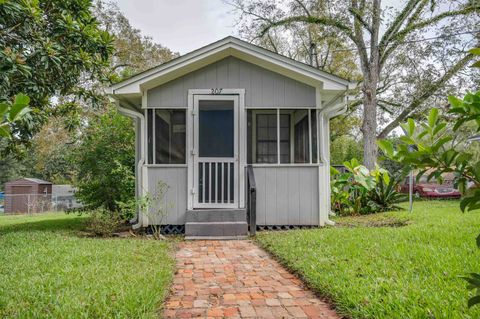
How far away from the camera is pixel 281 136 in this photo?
7.40 metres

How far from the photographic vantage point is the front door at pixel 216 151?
280 inches

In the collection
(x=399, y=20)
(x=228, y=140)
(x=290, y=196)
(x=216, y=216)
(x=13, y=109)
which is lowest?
(x=216, y=216)

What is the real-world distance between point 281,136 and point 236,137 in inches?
37.1

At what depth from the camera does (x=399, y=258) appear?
4.09 metres

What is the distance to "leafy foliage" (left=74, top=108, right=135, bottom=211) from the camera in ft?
25.6

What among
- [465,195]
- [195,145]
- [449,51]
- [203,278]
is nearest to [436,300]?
[465,195]

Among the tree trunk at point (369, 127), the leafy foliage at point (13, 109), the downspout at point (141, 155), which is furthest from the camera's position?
the tree trunk at point (369, 127)

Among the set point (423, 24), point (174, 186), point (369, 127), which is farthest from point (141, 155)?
point (423, 24)

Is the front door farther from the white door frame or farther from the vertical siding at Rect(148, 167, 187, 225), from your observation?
the vertical siding at Rect(148, 167, 187, 225)

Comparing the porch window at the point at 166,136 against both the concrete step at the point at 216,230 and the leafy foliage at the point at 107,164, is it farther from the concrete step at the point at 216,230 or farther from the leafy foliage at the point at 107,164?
the concrete step at the point at 216,230

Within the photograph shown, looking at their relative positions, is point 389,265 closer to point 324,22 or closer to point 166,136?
point 166,136

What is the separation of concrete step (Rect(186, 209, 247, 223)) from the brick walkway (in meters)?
1.60

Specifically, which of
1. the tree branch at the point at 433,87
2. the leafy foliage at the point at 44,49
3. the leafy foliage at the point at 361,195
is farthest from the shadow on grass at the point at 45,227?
the tree branch at the point at 433,87

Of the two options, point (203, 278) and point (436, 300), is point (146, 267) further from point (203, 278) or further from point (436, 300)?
point (436, 300)
